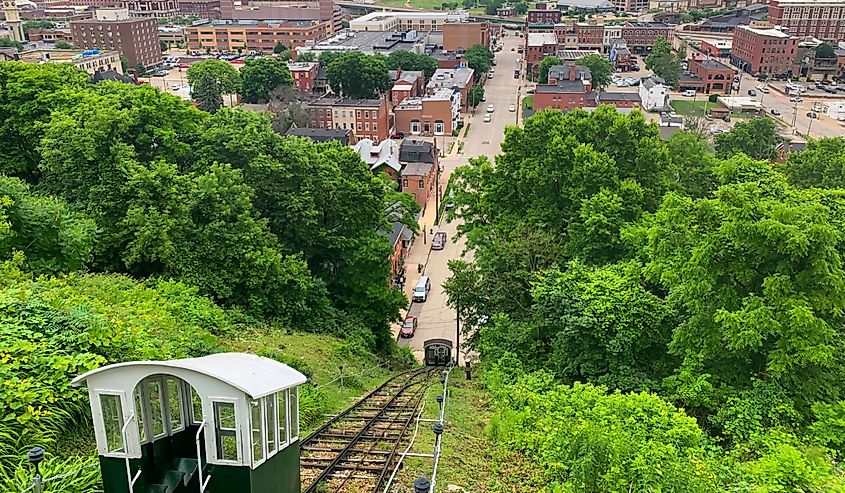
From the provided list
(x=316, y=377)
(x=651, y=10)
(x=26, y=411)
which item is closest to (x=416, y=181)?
(x=316, y=377)

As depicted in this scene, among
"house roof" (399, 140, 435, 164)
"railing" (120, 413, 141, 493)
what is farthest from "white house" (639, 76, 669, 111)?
"railing" (120, 413, 141, 493)

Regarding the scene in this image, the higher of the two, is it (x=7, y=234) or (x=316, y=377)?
(x=7, y=234)

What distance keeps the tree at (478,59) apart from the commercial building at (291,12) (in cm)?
4457

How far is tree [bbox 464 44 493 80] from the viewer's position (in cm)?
9781

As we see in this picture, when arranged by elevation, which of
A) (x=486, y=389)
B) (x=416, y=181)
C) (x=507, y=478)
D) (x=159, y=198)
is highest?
(x=159, y=198)

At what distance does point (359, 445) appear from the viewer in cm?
1140

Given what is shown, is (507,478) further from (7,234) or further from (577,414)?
(7,234)

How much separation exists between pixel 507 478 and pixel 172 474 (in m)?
5.67

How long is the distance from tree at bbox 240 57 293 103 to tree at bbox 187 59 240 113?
4.42 feet

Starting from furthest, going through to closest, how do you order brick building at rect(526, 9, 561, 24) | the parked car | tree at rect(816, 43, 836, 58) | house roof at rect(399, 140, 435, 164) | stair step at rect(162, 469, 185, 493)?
1. brick building at rect(526, 9, 561, 24)
2. tree at rect(816, 43, 836, 58)
3. house roof at rect(399, 140, 435, 164)
4. the parked car
5. stair step at rect(162, 469, 185, 493)

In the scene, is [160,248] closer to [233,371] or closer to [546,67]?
[233,371]

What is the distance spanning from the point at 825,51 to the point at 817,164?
9231 cm

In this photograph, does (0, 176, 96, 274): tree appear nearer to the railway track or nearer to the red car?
the railway track

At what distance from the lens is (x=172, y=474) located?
688 cm
